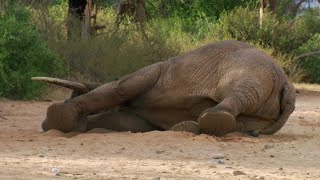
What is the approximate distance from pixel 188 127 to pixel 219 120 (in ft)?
1.79

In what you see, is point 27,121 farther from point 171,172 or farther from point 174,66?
point 171,172

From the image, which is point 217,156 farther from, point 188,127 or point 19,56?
point 19,56

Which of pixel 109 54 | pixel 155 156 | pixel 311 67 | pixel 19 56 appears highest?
pixel 155 156

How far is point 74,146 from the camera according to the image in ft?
29.2

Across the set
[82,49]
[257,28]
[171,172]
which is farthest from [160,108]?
[257,28]

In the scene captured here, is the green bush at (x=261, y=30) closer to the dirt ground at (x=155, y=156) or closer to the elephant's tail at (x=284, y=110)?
the elephant's tail at (x=284, y=110)

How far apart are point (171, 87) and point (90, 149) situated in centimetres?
239

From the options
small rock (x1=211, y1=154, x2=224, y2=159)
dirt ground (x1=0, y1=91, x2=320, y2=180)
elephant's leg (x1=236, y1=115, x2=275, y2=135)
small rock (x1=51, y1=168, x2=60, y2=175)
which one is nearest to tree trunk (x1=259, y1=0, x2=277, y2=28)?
dirt ground (x1=0, y1=91, x2=320, y2=180)

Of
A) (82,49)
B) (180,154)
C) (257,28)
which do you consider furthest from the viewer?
(257,28)

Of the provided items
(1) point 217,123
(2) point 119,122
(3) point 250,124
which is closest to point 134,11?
(2) point 119,122

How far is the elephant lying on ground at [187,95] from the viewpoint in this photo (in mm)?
10258

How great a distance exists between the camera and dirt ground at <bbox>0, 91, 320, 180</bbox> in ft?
22.7

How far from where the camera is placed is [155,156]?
823cm

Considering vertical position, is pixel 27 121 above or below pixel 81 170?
below
